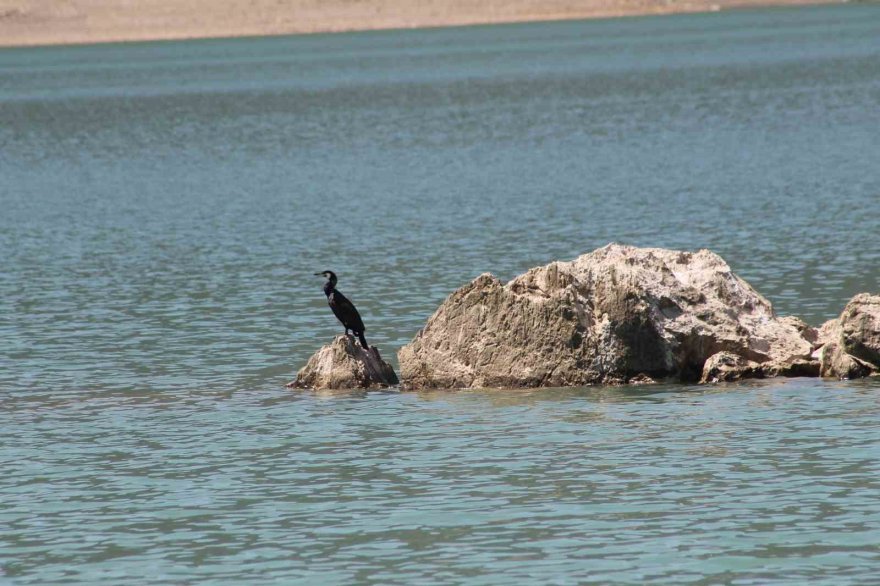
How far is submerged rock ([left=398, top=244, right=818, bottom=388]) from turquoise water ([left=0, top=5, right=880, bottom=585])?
1.95ft

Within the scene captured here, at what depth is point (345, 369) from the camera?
2642 centimetres

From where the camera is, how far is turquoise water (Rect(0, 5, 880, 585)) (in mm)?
17875

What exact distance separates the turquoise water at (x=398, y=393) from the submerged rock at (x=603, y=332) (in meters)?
0.59

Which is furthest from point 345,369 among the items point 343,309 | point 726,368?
point 726,368

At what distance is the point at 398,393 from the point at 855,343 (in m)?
6.65

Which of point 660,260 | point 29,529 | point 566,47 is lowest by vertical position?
point 29,529

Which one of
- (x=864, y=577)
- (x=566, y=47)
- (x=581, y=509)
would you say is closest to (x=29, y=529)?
(x=581, y=509)

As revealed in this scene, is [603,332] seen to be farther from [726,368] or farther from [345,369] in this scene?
[345,369]

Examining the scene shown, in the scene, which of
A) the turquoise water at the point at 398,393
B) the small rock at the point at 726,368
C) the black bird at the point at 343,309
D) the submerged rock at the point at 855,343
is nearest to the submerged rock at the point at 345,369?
the black bird at the point at 343,309

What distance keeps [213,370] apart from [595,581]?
13.9m

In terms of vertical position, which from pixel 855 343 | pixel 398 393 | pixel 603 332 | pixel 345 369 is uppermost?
pixel 603 332

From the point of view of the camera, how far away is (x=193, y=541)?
18.5 meters

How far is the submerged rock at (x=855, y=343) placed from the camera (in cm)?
2494

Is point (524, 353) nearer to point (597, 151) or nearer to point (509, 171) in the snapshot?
point (509, 171)
